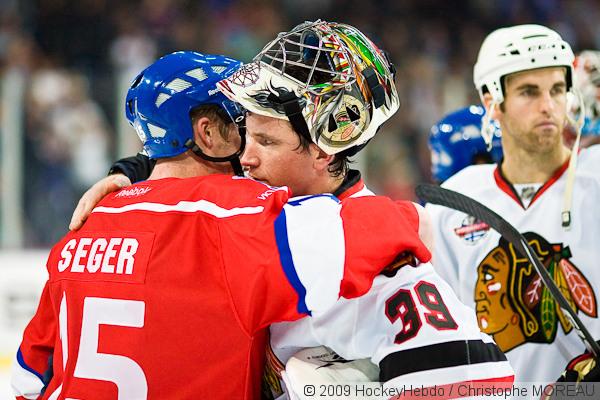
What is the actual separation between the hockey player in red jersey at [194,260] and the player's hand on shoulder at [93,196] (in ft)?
0.15

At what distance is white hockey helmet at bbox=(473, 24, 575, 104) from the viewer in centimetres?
261

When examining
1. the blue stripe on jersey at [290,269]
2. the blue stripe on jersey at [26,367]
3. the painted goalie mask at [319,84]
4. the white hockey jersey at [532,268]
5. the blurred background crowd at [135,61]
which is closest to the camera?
the blue stripe on jersey at [290,269]

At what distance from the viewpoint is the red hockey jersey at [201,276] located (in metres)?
1.57

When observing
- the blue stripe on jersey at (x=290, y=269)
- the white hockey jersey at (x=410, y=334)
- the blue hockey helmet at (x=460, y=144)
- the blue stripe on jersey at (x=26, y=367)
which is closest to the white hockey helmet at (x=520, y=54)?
the blue hockey helmet at (x=460, y=144)

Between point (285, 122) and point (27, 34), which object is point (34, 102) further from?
point (285, 122)

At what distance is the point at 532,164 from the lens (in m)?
2.71

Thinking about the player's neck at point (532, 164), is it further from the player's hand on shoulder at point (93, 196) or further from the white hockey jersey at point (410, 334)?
the player's hand on shoulder at point (93, 196)

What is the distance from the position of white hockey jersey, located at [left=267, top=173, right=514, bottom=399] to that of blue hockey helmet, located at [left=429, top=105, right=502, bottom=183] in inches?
68.9

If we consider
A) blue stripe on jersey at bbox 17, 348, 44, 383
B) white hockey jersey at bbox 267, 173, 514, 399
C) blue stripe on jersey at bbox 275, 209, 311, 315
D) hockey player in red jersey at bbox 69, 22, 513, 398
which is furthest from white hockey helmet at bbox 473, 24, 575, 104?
blue stripe on jersey at bbox 17, 348, 44, 383

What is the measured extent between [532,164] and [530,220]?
191 mm

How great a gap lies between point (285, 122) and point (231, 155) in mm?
180

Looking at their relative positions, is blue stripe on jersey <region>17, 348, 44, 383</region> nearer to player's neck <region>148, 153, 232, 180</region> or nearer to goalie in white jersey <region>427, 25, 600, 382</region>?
player's neck <region>148, 153, 232, 180</region>

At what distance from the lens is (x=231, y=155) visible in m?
1.90

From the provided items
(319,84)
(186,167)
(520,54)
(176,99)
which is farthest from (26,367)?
(520,54)
